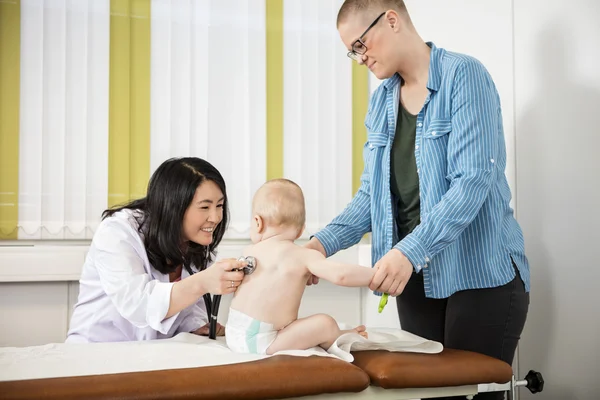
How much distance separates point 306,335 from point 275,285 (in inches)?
6.1

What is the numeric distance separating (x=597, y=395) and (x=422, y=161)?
943 millimetres

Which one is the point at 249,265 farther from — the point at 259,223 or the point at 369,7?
the point at 369,7

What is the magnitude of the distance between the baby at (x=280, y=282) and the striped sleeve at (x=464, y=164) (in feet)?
0.52

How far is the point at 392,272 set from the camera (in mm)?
1476

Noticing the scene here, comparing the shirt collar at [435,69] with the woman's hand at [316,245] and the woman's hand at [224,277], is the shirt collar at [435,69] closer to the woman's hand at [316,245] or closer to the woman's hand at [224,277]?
the woman's hand at [316,245]

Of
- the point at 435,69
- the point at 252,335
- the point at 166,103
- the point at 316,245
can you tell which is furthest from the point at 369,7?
the point at 166,103

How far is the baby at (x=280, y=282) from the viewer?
1.59m

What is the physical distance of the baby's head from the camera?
1.71 m

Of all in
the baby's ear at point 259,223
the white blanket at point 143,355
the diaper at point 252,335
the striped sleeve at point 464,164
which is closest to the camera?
the white blanket at point 143,355

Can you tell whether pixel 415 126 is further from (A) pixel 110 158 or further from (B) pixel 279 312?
(A) pixel 110 158

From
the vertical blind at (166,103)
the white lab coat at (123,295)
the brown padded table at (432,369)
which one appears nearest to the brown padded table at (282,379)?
the brown padded table at (432,369)

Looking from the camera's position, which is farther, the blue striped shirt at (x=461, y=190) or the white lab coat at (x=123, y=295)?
the white lab coat at (x=123, y=295)

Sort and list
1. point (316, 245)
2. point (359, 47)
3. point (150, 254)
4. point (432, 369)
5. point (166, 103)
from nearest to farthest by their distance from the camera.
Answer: point (432, 369) < point (359, 47) < point (316, 245) < point (150, 254) < point (166, 103)

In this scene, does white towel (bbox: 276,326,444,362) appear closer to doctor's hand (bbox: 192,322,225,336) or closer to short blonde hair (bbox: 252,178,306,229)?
short blonde hair (bbox: 252,178,306,229)
